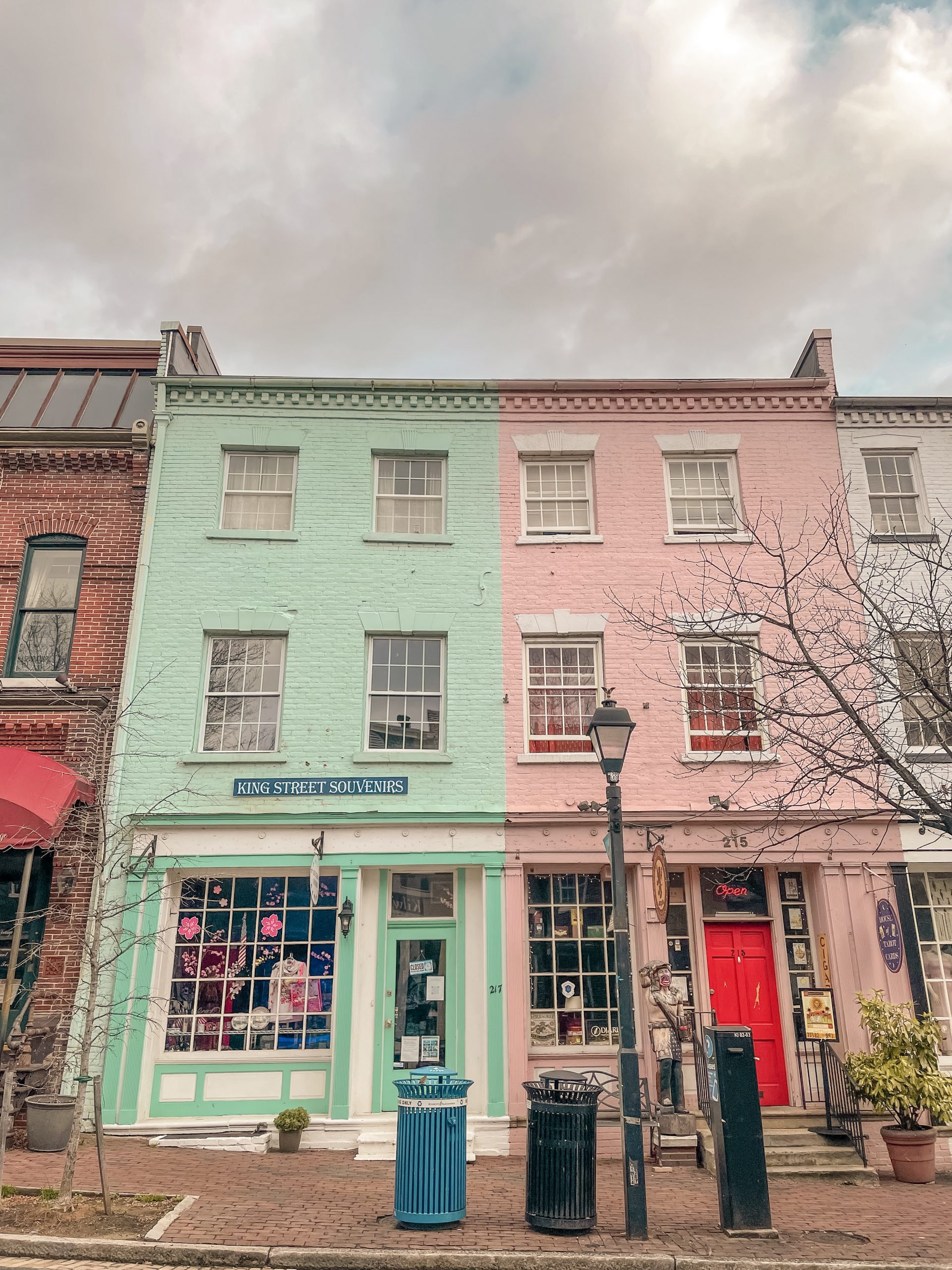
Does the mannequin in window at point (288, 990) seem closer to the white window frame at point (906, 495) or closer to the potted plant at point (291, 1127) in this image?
the potted plant at point (291, 1127)

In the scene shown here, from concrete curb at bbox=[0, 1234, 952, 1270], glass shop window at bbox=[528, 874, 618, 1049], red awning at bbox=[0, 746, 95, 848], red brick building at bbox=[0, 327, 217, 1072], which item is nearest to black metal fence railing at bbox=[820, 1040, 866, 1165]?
glass shop window at bbox=[528, 874, 618, 1049]

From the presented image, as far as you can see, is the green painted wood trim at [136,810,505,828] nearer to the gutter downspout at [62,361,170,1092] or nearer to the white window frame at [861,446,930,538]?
the gutter downspout at [62,361,170,1092]

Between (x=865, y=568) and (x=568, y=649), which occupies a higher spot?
(x=865, y=568)

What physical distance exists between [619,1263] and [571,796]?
21.4ft

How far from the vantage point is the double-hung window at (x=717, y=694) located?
13.5 metres

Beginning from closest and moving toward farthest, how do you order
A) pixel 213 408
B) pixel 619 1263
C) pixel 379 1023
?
pixel 619 1263 < pixel 379 1023 < pixel 213 408

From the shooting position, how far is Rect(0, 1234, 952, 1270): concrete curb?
7.06 meters

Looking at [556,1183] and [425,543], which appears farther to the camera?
[425,543]

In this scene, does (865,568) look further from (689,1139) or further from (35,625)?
(35,625)

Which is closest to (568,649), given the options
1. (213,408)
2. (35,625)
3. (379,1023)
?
(379,1023)

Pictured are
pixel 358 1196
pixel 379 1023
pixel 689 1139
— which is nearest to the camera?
pixel 358 1196

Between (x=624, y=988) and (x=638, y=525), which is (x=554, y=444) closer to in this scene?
(x=638, y=525)

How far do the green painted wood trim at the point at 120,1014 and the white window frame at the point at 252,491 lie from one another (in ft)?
17.4

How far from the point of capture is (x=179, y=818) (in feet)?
42.0
